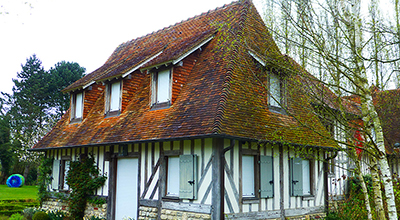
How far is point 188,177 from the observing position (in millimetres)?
9141

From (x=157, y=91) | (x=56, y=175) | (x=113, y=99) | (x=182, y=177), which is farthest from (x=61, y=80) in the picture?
(x=182, y=177)

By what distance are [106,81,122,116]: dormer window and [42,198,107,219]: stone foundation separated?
314cm

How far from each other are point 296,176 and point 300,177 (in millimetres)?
261

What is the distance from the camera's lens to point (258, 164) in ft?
32.2

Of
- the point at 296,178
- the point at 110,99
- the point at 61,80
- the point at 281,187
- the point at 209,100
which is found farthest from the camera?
the point at 61,80

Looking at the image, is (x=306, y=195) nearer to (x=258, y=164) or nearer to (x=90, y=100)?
(x=258, y=164)

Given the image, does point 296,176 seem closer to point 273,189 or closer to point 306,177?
point 306,177

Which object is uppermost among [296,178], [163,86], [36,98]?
[36,98]

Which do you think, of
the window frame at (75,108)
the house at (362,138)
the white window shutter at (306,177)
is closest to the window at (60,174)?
the window frame at (75,108)

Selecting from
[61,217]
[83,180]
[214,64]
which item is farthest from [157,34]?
[61,217]

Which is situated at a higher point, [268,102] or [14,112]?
[14,112]

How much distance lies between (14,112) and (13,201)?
21769 mm

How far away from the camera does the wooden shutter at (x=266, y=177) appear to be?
31.8ft

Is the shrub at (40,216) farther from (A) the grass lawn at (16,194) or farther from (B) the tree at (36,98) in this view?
(B) the tree at (36,98)
